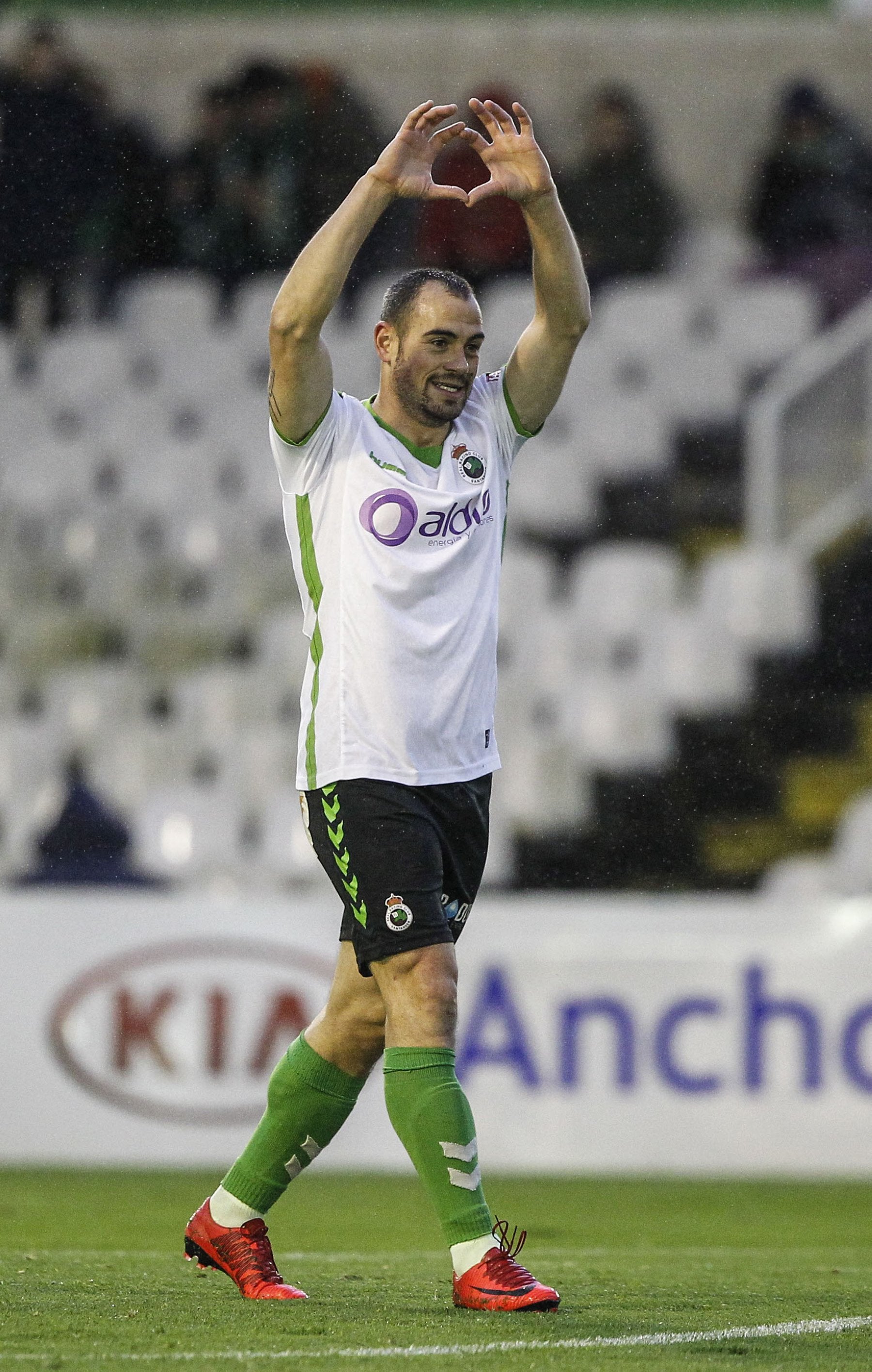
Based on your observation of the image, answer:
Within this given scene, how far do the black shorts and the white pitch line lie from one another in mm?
678

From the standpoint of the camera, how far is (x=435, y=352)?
3471 millimetres

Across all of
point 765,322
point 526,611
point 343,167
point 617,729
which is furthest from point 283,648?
point 765,322

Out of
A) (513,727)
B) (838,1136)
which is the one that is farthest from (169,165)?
(838,1136)

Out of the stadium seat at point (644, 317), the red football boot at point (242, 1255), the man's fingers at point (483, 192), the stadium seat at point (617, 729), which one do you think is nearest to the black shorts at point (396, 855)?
A: the red football boot at point (242, 1255)

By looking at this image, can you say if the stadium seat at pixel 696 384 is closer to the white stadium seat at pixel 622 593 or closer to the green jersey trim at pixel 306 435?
the white stadium seat at pixel 622 593

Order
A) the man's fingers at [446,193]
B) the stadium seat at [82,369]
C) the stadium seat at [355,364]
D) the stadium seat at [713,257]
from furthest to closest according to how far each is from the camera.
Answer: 1. the stadium seat at [82,369]
2. the stadium seat at [713,257]
3. the stadium seat at [355,364]
4. the man's fingers at [446,193]

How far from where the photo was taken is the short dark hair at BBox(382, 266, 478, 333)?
350 cm

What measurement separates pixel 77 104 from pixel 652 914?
5.53 m

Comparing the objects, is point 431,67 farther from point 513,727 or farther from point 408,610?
point 408,610

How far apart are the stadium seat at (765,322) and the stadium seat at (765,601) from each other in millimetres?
1537

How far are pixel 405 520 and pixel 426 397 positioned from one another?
0.23m

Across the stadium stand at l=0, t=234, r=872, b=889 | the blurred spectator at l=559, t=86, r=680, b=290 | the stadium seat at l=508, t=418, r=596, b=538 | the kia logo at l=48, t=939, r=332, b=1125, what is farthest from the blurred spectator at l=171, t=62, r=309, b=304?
the kia logo at l=48, t=939, r=332, b=1125

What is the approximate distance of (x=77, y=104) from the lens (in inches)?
386

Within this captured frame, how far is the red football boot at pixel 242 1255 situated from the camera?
3422 mm
